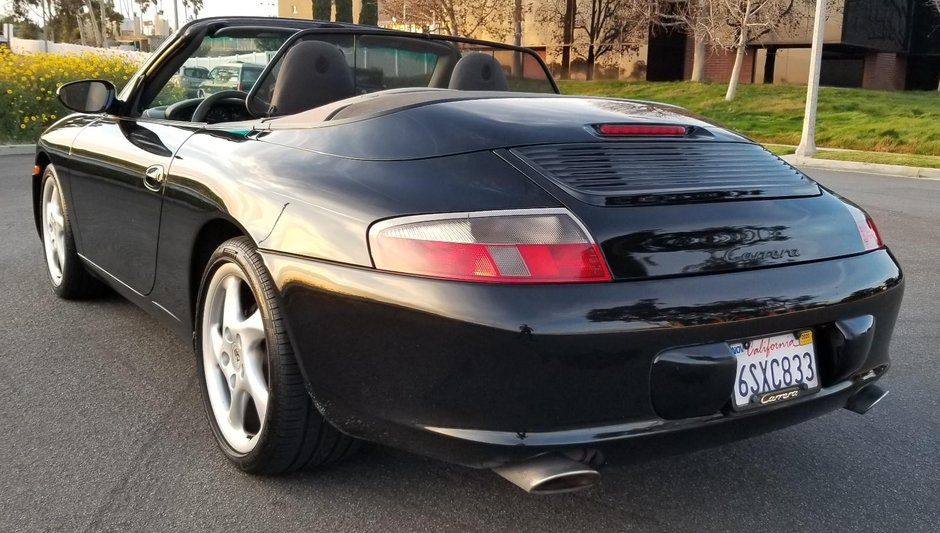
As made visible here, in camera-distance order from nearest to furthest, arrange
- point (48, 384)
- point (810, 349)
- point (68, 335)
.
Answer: point (810, 349), point (48, 384), point (68, 335)

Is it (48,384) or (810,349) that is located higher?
(810,349)

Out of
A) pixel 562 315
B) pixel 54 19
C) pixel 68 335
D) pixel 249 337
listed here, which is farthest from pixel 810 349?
pixel 54 19

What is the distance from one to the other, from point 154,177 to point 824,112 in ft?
80.9

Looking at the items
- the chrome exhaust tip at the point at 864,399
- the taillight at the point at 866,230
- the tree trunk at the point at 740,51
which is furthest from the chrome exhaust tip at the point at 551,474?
the tree trunk at the point at 740,51

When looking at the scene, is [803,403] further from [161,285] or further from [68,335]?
[68,335]

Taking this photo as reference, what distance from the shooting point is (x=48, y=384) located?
3510 millimetres

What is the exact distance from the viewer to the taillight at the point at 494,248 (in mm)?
2070

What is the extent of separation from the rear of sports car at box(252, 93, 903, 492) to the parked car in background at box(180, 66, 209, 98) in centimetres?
172

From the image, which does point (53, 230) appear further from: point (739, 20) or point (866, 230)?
point (739, 20)

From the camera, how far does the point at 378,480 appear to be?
270cm

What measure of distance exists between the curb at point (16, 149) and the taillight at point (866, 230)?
1379cm

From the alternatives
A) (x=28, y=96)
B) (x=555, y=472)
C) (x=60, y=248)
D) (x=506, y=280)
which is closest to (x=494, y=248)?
(x=506, y=280)

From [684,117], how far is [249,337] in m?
1.64

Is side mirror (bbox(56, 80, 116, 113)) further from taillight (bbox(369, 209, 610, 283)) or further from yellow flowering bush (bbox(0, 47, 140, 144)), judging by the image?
yellow flowering bush (bbox(0, 47, 140, 144))
